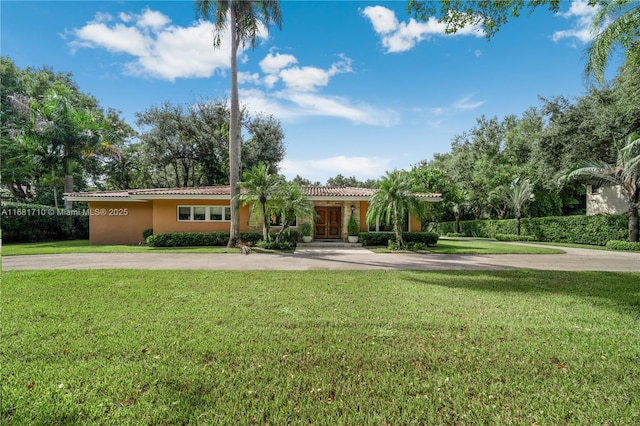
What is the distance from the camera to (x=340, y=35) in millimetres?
12719

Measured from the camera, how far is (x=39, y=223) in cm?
1956

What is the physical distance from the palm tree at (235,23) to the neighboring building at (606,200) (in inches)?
976

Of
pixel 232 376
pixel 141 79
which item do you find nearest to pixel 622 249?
pixel 232 376

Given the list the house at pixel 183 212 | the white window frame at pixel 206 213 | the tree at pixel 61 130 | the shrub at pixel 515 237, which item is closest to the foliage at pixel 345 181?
the shrub at pixel 515 237

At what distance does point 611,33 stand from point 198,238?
18089 mm

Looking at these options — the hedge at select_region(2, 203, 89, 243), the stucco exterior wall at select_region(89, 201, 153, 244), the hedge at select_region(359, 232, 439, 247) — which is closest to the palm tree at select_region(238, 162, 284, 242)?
the hedge at select_region(359, 232, 439, 247)

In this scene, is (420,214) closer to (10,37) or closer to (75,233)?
(10,37)

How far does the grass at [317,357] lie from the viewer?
Result: 7.98 ft

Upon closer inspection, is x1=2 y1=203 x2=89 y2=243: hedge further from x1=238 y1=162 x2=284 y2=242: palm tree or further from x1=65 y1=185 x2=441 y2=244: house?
x1=238 y1=162 x2=284 y2=242: palm tree

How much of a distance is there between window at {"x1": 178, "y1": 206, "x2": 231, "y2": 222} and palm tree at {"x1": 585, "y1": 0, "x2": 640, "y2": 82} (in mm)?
17073

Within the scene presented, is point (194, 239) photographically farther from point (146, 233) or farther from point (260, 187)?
point (260, 187)

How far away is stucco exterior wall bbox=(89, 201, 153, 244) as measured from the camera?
758 inches

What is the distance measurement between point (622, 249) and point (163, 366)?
21135mm

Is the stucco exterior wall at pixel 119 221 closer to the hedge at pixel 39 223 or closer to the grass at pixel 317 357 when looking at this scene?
the hedge at pixel 39 223
